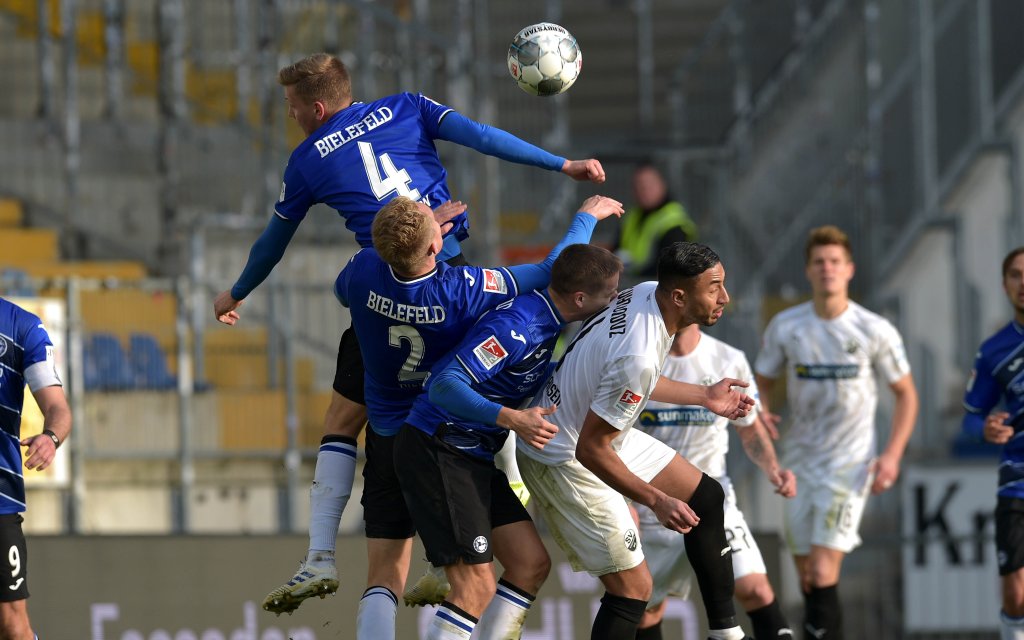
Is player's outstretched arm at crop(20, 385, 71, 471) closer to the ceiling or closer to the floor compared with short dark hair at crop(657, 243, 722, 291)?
closer to the floor

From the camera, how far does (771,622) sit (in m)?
8.48

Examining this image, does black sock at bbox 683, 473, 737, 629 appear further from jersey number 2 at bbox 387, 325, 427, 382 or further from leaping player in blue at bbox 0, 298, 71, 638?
leaping player in blue at bbox 0, 298, 71, 638

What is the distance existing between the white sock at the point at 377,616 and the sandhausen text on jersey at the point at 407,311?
1384 mm

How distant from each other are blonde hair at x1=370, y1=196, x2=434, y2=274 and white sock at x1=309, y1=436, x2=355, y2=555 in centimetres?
141

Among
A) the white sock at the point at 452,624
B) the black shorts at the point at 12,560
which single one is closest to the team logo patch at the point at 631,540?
the white sock at the point at 452,624

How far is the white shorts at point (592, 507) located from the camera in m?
7.36

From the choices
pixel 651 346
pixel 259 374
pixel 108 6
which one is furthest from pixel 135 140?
pixel 651 346

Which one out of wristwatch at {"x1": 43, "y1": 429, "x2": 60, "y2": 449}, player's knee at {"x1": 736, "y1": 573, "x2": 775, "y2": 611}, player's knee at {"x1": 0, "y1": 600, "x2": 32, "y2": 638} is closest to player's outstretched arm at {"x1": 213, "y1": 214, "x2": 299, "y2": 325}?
wristwatch at {"x1": 43, "y1": 429, "x2": 60, "y2": 449}

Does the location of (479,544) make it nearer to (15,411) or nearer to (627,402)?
(627,402)

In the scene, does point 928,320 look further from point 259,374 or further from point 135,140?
point 135,140

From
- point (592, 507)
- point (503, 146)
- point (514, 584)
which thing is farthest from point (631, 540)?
point (503, 146)

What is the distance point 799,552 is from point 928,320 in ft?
16.7

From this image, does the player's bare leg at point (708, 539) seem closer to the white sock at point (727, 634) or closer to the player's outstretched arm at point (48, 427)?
the white sock at point (727, 634)

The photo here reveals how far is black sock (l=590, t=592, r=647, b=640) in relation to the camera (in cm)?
732
